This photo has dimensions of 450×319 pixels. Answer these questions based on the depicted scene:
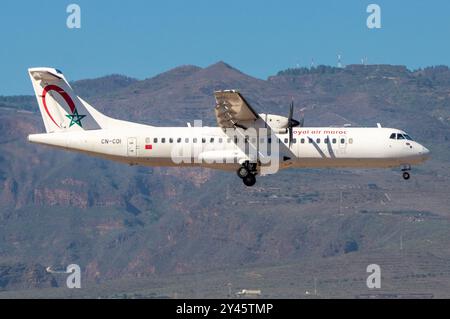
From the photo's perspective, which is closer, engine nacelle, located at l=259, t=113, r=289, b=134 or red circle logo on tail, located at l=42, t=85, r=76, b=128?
engine nacelle, located at l=259, t=113, r=289, b=134

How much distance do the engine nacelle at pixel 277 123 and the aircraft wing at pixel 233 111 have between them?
0.63 meters

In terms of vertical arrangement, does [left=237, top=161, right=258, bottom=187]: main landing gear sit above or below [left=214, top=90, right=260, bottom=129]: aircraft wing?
below

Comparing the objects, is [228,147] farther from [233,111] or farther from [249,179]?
[233,111]

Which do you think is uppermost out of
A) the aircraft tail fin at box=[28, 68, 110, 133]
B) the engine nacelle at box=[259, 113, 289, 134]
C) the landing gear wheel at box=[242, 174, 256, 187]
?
the aircraft tail fin at box=[28, 68, 110, 133]

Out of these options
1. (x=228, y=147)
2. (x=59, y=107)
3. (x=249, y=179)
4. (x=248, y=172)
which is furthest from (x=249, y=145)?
(x=59, y=107)

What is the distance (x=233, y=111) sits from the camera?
5097cm

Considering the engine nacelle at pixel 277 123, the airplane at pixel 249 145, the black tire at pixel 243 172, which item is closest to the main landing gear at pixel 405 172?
the airplane at pixel 249 145

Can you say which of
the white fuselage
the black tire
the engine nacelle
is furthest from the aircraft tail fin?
the engine nacelle

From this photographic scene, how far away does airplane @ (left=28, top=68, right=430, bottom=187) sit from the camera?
52.1 metres

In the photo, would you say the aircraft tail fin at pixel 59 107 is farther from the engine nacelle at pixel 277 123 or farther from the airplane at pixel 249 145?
the engine nacelle at pixel 277 123

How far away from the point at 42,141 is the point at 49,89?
11.0ft

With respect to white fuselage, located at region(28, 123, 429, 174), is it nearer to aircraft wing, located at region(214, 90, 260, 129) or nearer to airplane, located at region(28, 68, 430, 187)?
airplane, located at region(28, 68, 430, 187)
